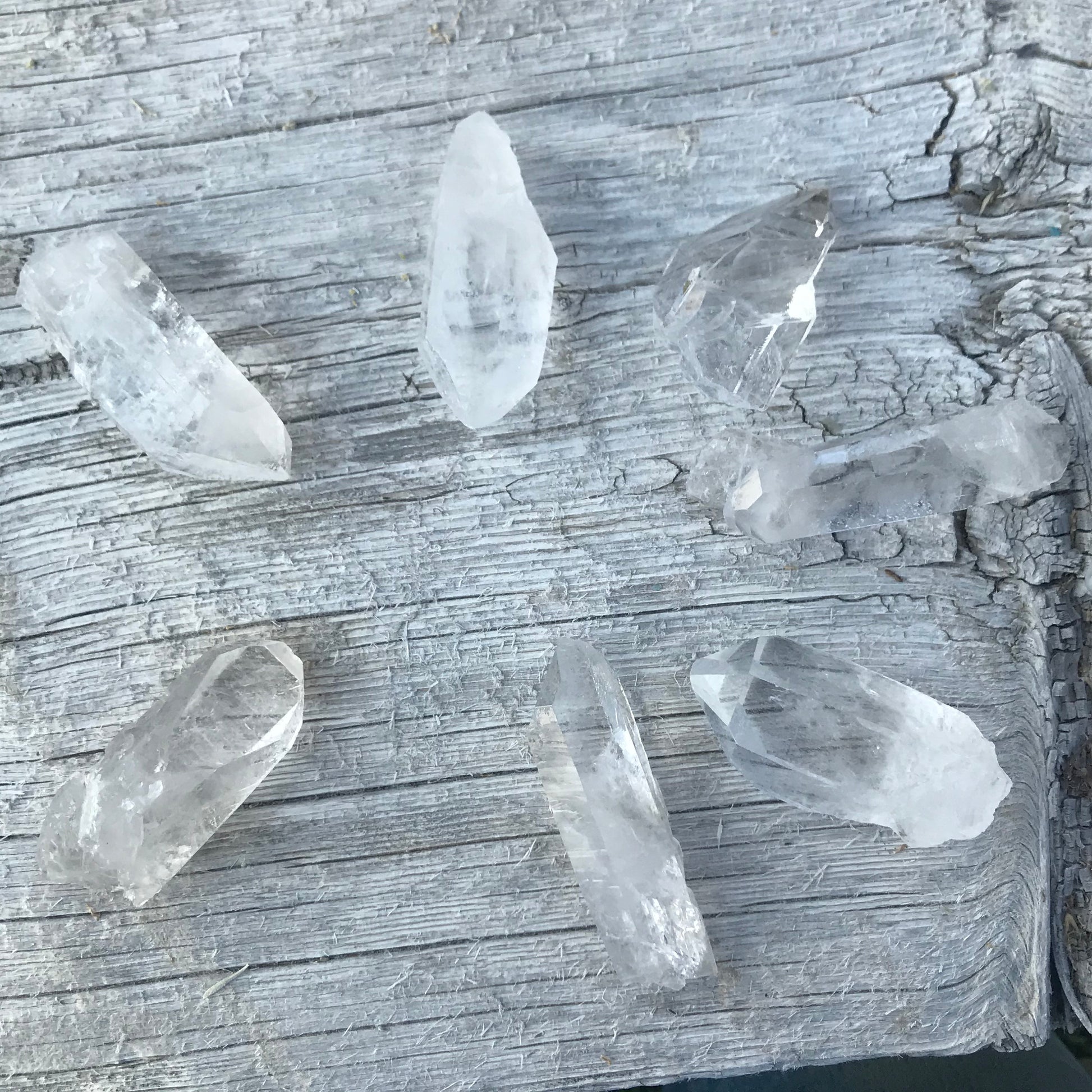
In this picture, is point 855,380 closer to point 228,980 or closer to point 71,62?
point 71,62

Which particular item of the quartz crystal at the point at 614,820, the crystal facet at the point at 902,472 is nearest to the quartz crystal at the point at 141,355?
the quartz crystal at the point at 614,820

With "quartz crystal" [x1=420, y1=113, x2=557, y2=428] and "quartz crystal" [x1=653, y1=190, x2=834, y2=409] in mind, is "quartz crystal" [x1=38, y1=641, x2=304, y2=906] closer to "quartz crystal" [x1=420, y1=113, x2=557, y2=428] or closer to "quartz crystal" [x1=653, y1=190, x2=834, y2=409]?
"quartz crystal" [x1=420, y1=113, x2=557, y2=428]

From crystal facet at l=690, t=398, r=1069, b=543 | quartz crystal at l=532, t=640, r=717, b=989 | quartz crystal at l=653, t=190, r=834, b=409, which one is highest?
quartz crystal at l=653, t=190, r=834, b=409

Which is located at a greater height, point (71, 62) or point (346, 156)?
point (71, 62)

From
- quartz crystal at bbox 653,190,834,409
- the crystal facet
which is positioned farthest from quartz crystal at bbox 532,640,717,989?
quartz crystal at bbox 653,190,834,409

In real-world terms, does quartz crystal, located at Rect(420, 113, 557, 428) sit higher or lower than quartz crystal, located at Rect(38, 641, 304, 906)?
higher

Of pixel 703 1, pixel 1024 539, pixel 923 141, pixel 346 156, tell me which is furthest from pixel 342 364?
pixel 1024 539

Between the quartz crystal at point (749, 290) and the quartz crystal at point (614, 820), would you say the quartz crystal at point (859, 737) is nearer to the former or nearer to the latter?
the quartz crystal at point (614, 820)

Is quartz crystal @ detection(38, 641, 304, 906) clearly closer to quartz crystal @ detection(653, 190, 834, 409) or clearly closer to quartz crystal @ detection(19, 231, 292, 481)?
quartz crystal @ detection(19, 231, 292, 481)
